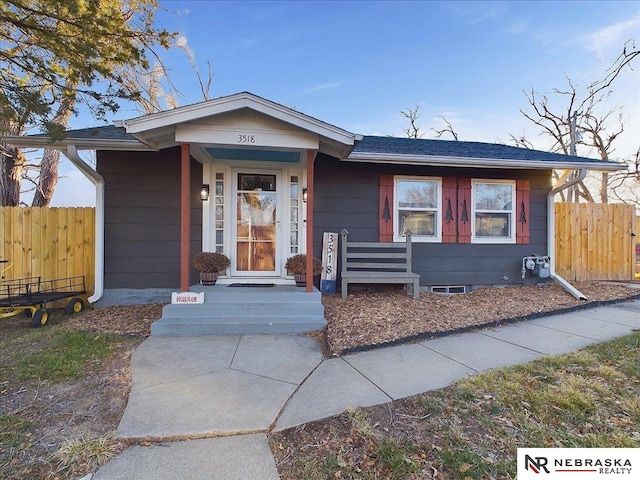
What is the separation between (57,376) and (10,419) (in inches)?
27.8

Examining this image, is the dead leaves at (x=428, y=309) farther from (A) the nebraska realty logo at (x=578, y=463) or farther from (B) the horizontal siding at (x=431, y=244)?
A: (A) the nebraska realty logo at (x=578, y=463)

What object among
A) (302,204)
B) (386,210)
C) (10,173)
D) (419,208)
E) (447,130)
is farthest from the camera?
(447,130)

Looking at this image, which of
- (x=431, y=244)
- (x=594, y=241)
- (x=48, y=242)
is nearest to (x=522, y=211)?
(x=431, y=244)

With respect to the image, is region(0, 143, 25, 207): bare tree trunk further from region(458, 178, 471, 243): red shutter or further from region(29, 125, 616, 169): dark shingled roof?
region(458, 178, 471, 243): red shutter

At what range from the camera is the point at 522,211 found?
6.50 meters

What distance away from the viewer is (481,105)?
11.6 metres

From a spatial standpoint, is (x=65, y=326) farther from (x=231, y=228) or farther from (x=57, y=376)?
(x=231, y=228)

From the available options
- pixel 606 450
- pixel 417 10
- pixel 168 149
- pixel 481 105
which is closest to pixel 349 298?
pixel 606 450

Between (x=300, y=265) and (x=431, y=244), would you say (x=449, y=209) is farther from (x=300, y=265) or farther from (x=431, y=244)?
(x=300, y=265)

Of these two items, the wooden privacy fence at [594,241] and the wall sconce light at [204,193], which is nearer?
the wall sconce light at [204,193]

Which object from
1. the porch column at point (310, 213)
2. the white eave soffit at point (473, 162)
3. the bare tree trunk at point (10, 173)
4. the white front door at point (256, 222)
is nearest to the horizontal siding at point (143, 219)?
the white front door at point (256, 222)

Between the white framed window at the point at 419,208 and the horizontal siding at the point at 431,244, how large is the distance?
0.17m

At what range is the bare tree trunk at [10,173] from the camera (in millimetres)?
7465

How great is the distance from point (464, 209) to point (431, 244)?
3.32ft
